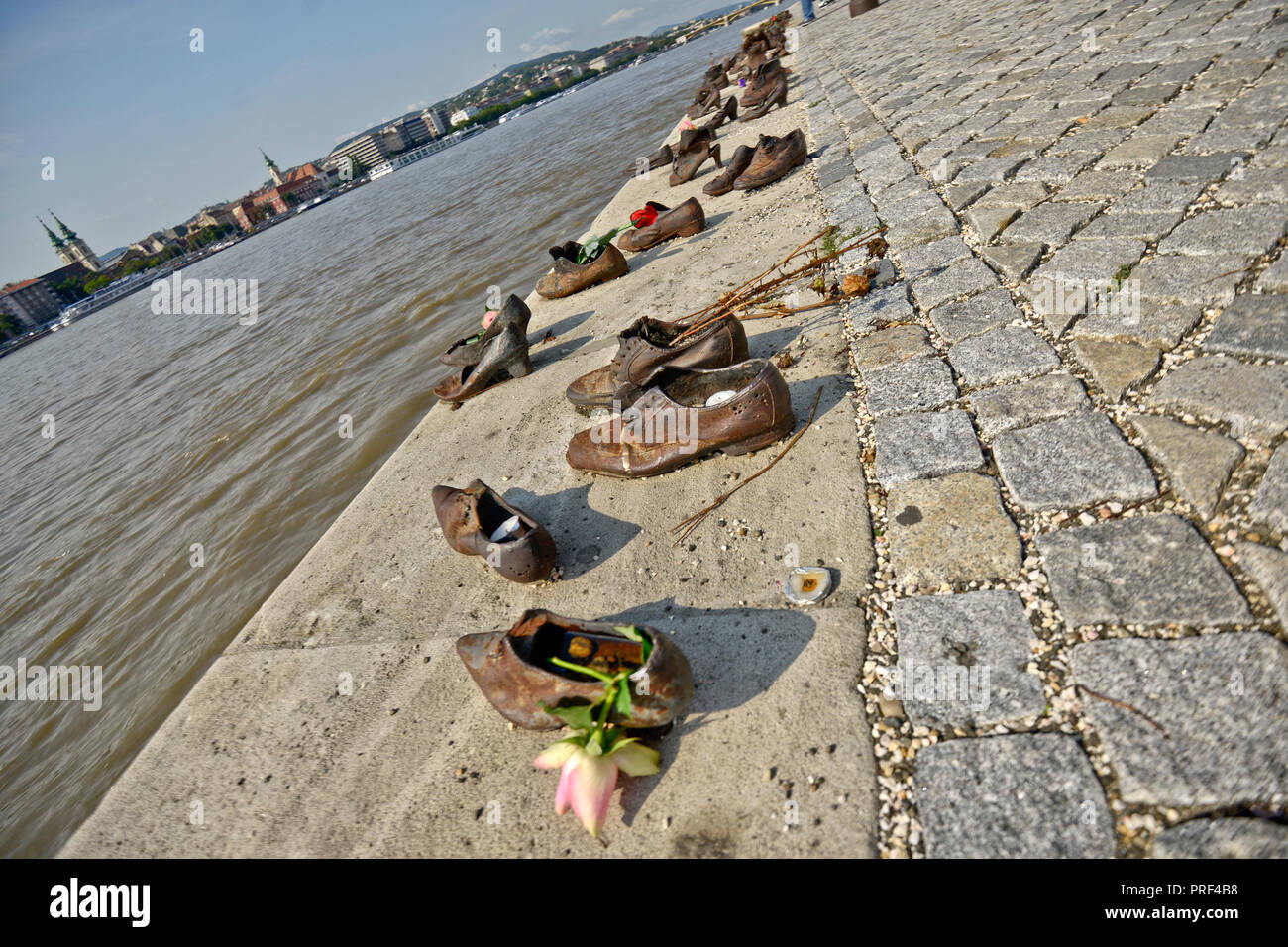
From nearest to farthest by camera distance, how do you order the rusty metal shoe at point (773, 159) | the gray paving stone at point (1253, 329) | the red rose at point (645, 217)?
the gray paving stone at point (1253, 329) < the red rose at point (645, 217) < the rusty metal shoe at point (773, 159)

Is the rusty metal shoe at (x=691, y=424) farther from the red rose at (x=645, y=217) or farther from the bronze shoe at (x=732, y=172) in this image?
the bronze shoe at (x=732, y=172)

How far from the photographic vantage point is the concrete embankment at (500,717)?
1631mm

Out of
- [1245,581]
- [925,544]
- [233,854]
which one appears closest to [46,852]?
[233,854]

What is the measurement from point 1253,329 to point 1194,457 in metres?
0.88

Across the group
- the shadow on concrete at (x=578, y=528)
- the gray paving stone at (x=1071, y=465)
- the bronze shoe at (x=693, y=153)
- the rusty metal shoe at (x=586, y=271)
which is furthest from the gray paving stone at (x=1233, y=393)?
the bronze shoe at (x=693, y=153)

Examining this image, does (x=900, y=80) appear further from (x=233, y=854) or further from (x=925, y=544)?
(x=233, y=854)

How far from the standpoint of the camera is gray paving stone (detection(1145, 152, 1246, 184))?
3295 mm

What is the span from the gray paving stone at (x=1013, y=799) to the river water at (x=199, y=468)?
12.0 feet

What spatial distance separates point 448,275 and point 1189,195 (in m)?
8.69

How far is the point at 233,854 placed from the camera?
1.92m

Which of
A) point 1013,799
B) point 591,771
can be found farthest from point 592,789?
point 1013,799

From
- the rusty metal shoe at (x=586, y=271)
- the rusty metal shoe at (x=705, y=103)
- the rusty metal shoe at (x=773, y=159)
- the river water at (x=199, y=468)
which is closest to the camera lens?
the river water at (x=199, y=468)

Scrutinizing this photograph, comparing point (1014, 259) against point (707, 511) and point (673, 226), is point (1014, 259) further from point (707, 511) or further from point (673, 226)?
point (673, 226)

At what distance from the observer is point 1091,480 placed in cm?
202
